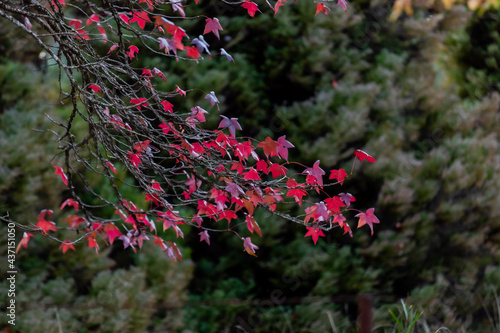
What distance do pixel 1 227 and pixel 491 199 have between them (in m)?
3.73

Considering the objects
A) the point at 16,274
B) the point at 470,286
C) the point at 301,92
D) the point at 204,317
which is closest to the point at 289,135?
the point at 301,92

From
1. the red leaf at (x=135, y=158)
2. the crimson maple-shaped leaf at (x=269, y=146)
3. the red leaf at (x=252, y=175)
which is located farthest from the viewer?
the red leaf at (x=135, y=158)

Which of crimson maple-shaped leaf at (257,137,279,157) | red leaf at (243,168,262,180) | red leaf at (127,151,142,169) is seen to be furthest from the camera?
red leaf at (127,151,142,169)

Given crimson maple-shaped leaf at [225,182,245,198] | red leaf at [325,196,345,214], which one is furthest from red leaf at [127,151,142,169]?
red leaf at [325,196,345,214]

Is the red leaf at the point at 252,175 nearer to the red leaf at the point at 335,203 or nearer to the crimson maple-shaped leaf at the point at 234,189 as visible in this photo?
the crimson maple-shaped leaf at the point at 234,189

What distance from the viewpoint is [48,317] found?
3.15 metres

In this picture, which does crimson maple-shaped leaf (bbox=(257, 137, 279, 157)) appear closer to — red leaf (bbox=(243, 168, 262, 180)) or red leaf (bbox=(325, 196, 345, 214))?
red leaf (bbox=(243, 168, 262, 180))

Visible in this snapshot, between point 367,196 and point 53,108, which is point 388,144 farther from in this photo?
point 53,108

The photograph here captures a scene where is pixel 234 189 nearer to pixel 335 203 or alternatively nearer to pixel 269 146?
pixel 269 146

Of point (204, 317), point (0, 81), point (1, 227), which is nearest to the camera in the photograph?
point (1, 227)

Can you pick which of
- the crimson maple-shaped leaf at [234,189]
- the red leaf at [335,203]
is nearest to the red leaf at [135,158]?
the crimson maple-shaped leaf at [234,189]

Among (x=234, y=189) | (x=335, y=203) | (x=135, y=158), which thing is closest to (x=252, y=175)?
(x=234, y=189)

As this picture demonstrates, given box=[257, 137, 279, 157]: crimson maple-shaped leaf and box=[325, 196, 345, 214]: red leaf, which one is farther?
box=[325, 196, 345, 214]: red leaf

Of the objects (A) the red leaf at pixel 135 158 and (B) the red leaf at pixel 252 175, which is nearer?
(B) the red leaf at pixel 252 175
